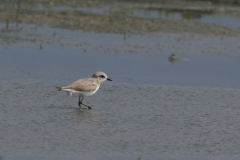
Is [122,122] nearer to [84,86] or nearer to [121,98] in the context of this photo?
[84,86]

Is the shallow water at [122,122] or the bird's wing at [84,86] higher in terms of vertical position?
the bird's wing at [84,86]

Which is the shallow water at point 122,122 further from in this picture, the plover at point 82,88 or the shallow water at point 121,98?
the plover at point 82,88

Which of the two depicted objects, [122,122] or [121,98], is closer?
[122,122]

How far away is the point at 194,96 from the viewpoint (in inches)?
575

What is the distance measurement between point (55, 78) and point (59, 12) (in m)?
10.9

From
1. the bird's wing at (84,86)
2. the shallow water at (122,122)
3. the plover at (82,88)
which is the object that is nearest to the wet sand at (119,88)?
the shallow water at (122,122)

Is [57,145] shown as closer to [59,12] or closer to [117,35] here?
[117,35]

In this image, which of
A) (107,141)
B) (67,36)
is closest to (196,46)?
(67,36)

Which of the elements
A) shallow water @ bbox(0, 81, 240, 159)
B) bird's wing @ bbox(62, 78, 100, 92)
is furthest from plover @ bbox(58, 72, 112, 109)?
shallow water @ bbox(0, 81, 240, 159)

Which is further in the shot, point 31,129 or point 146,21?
point 146,21

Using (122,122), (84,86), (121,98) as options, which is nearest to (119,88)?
(121,98)

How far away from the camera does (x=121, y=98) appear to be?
1393 centimetres

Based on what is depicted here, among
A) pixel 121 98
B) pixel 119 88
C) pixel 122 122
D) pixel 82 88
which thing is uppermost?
pixel 82 88

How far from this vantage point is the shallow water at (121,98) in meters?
9.96
